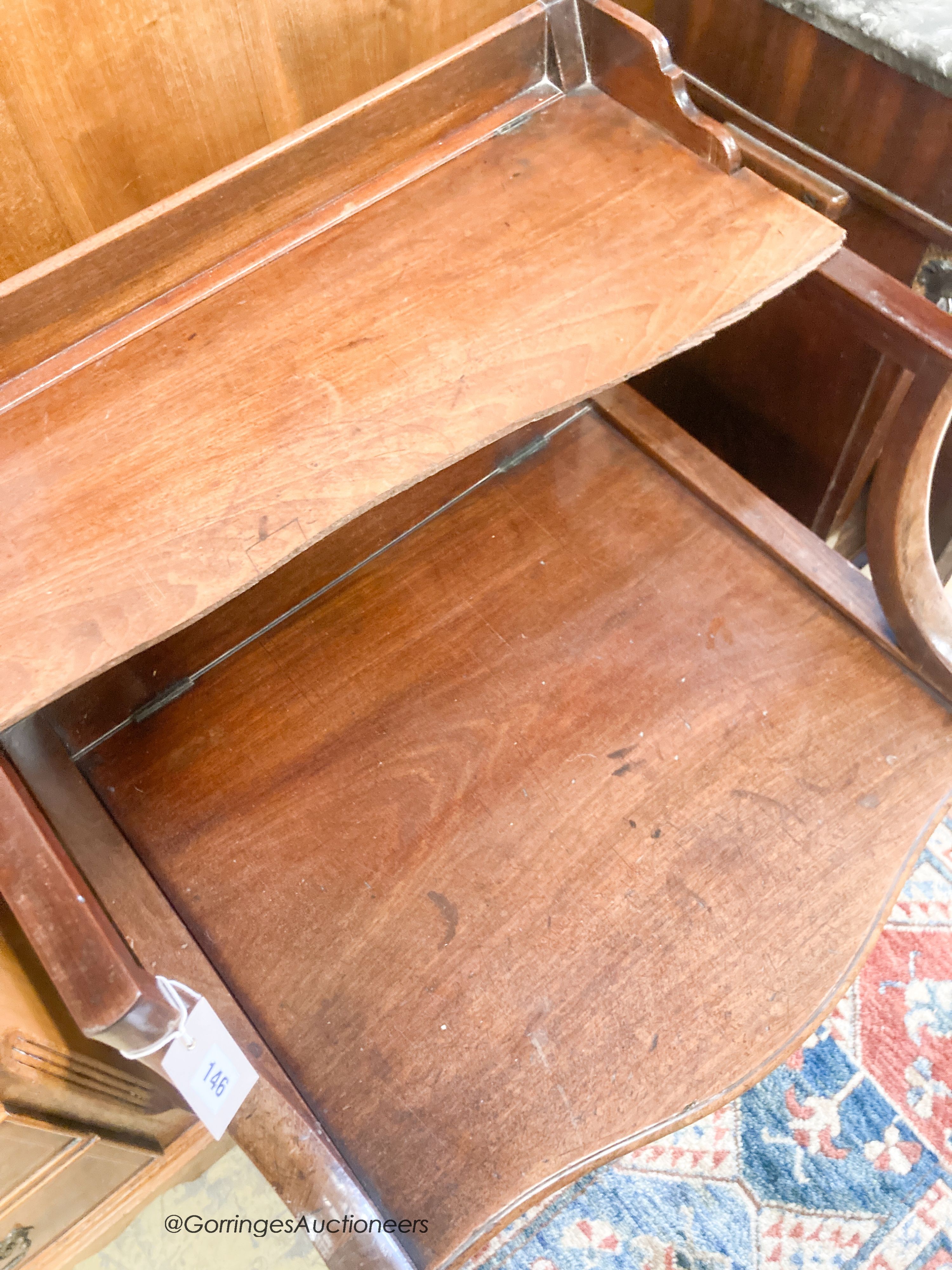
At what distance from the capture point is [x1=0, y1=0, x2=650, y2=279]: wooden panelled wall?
667 mm

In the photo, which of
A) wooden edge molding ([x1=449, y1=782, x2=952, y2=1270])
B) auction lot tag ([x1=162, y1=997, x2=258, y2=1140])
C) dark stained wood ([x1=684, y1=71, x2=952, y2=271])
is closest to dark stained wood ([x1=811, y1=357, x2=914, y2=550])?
dark stained wood ([x1=684, y1=71, x2=952, y2=271])

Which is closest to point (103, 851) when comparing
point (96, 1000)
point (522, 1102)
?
point (96, 1000)

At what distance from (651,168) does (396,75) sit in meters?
0.27

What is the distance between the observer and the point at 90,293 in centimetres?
66

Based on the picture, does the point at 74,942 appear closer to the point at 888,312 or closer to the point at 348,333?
the point at 348,333

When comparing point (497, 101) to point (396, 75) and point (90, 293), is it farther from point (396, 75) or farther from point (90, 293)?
point (90, 293)

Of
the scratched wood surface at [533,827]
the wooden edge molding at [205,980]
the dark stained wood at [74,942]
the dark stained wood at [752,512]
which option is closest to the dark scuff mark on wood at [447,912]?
the scratched wood surface at [533,827]

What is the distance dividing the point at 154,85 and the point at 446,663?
54 cm

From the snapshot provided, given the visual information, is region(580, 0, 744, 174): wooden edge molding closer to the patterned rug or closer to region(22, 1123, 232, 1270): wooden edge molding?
the patterned rug

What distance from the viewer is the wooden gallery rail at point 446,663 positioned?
0.60 m

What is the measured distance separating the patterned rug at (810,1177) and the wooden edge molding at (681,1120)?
444 mm

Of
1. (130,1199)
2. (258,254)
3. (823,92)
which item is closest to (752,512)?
(823,92)

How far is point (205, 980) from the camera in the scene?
27.7 inches

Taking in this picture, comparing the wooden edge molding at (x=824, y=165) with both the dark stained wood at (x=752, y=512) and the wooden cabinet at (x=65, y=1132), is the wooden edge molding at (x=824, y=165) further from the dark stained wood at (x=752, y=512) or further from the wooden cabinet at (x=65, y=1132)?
the wooden cabinet at (x=65, y=1132)
